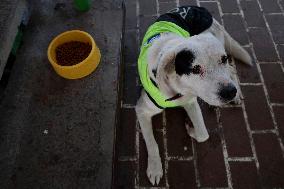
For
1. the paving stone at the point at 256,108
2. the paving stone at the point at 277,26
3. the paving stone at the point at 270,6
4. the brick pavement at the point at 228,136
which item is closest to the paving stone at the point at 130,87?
the brick pavement at the point at 228,136

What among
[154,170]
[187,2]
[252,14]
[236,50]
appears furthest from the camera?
[187,2]

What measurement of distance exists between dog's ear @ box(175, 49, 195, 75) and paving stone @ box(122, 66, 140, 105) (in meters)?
1.32

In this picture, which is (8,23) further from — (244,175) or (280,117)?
(280,117)

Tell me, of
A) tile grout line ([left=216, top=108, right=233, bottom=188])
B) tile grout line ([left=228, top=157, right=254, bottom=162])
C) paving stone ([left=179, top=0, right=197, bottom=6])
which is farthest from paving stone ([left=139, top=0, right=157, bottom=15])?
tile grout line ([left=228, top=157, right=254, bottom=162])

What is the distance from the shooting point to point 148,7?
4328mm

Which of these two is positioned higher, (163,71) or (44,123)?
(163,71)

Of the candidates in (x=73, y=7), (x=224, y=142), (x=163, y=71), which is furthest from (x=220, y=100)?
(x=73, y=7)

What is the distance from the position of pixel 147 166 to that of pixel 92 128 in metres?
0.61

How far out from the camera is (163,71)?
7.55 ft

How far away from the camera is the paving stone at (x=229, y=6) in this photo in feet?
13.9

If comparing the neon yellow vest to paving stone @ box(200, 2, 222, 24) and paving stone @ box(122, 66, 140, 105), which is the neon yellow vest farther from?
paving stone @ box(200, 2, 222, 24)

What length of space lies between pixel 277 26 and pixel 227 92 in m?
2.26

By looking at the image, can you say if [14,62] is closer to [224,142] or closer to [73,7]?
[73,7]

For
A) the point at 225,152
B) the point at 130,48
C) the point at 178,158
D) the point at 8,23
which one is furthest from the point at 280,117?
the point at 8,23
